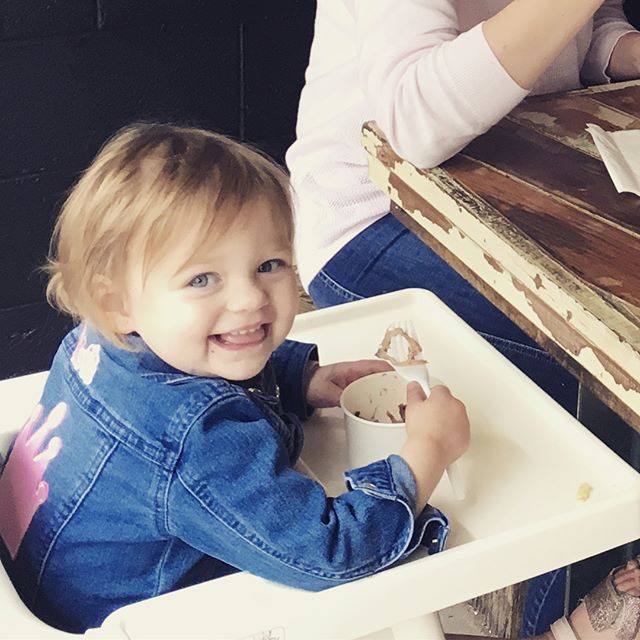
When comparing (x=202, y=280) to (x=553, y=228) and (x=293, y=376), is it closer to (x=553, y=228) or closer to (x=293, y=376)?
(x=293, y=376)

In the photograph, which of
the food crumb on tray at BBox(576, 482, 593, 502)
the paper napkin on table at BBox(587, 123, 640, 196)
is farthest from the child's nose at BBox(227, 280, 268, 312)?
the paper napkin on table at BBox(587, 123, 640, 196)

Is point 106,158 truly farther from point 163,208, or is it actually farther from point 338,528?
point 338,528

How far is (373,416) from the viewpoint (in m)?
0.94

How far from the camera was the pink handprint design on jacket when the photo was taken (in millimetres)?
871

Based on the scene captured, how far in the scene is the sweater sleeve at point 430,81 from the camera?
3.49 feet

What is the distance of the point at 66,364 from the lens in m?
0.90

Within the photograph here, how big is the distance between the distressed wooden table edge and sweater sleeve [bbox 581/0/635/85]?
474 millimetres

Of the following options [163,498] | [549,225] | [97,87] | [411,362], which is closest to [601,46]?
[549,225]

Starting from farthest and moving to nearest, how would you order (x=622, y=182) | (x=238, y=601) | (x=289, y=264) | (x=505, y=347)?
1. (x=505, y=347)
2. (x=622, y=182)
3. (x=289, y=264)
4. (x=238, y=601)

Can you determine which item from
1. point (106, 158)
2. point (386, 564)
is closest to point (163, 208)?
point (106, 158)

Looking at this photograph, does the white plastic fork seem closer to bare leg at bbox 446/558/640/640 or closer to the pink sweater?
the pink sweater

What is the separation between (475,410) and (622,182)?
27 centimetres

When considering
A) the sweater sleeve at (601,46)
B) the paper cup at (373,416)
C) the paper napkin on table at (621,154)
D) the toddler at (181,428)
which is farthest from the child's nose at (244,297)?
the sweater sleeve at (601,46)

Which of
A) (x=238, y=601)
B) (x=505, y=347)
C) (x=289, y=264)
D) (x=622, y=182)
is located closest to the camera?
(x=238, y=601)
